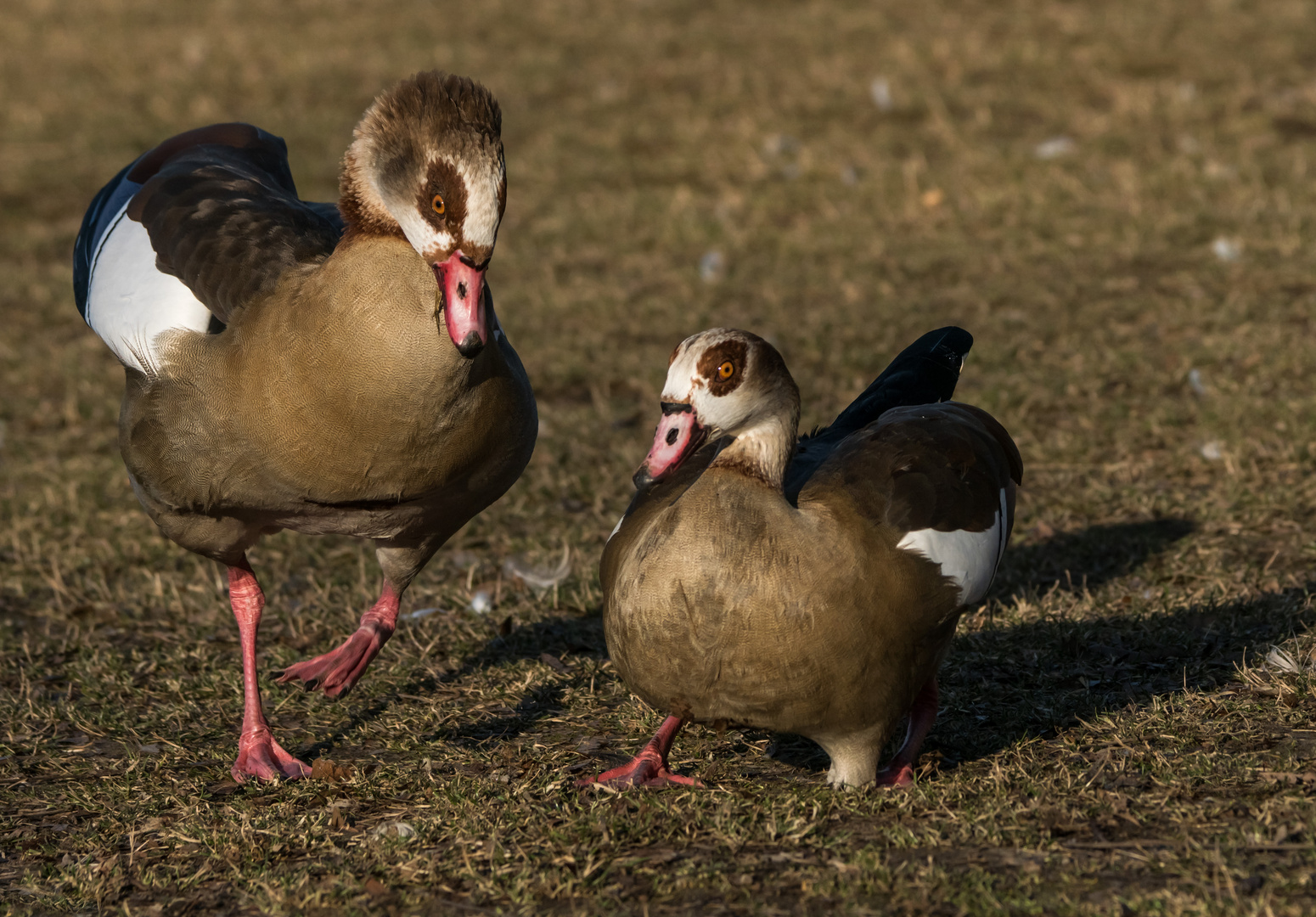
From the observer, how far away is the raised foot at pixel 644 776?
4.04 meters

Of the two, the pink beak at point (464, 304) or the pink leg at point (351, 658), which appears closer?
the pink beak at point (464, 304)

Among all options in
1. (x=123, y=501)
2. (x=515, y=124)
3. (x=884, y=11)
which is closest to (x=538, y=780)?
(x=123, y=501)

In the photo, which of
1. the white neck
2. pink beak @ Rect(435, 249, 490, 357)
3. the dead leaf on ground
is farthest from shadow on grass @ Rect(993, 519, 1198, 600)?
pink beak @ Rect(435, 249, 490, 357)

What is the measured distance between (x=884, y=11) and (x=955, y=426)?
456 inches

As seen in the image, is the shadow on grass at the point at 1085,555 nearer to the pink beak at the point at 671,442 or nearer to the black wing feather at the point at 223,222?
the pink beak at the point at 671,442

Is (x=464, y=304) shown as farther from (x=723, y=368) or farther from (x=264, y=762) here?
(x=264, y=762)

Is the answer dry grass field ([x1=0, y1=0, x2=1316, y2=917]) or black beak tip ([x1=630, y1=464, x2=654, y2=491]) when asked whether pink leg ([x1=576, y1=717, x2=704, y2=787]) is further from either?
black beak tip ([x1=630, y1=464, x2=654, y2=491])

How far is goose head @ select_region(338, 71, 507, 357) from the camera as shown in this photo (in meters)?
3.75

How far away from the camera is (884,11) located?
14.9 meters

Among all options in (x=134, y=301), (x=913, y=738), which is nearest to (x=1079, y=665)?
(x=913, y=738)

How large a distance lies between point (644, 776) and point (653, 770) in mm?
38

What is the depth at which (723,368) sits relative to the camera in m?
3.70

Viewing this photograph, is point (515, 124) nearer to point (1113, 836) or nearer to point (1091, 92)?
point (1091, 92)

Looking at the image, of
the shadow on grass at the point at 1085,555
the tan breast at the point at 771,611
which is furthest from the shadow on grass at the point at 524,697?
the shadow on grass at the point at 1085,555
